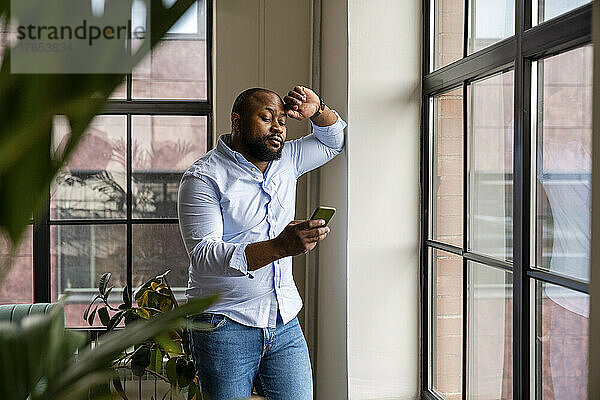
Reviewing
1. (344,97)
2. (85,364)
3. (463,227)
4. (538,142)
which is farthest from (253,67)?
(85,364)

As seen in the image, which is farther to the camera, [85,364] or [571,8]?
[571,8]

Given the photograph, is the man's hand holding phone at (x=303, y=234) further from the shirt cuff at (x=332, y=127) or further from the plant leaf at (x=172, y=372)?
the plant leaf at (x=172, y=372)

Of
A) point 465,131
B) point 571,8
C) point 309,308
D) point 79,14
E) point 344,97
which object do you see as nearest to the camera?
point 79,14

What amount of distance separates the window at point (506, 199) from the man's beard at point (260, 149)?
24.2 inches

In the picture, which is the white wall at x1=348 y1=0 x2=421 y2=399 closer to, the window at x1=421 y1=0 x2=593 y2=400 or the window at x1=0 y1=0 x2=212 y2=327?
the window at x1=421 y1=0 x2=593 y2=400

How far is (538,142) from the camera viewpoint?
6.15ft

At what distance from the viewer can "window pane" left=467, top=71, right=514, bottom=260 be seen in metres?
2.09

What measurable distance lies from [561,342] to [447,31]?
1270mm

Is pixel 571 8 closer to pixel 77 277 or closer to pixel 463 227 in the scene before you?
pixel 463 227

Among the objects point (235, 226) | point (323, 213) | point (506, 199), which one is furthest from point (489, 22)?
point (235, 226)

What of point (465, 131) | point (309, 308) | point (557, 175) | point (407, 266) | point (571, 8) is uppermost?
point (571, 8)

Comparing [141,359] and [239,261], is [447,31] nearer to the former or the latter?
[239,261]

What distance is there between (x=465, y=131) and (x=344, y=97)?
1.83 feet

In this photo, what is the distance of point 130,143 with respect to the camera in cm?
356
